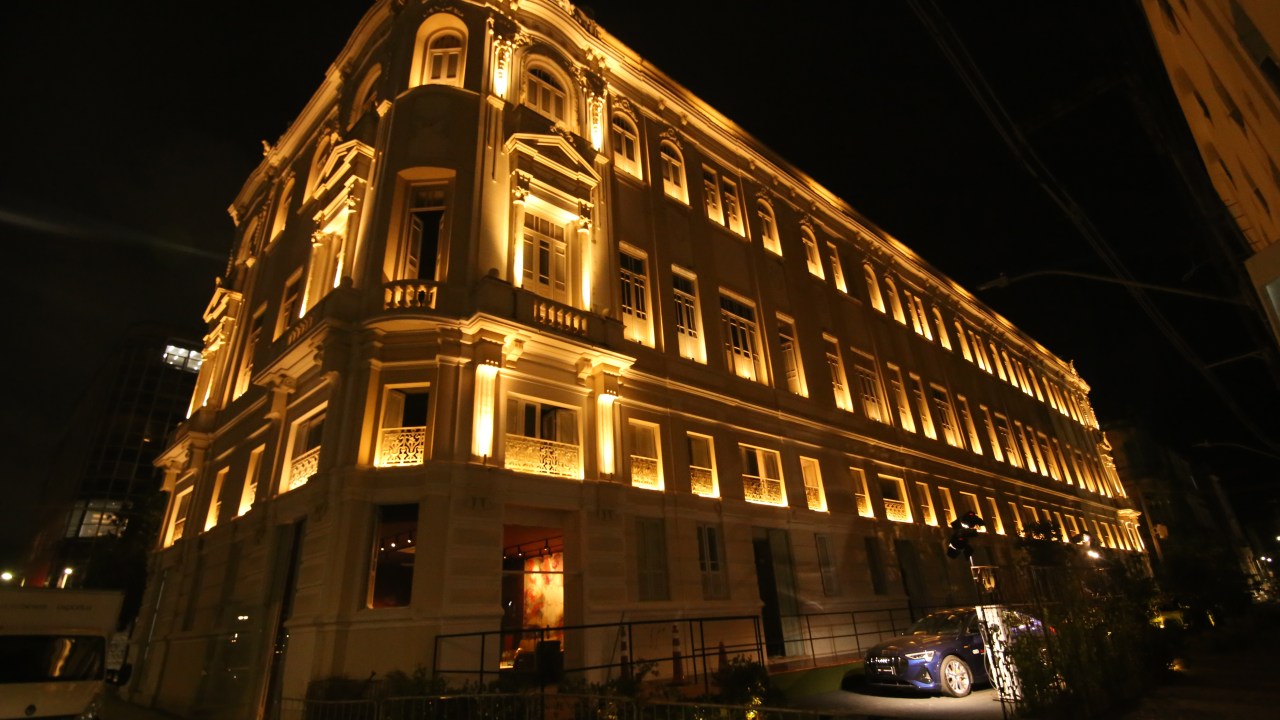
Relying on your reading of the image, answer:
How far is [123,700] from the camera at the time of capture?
18.3 metres

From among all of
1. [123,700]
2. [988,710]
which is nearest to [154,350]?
[123,700]

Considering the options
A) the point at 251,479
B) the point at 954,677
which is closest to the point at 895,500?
the point at 954,677

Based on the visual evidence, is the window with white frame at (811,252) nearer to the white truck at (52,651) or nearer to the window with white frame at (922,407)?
the window with white frame at (922,407)

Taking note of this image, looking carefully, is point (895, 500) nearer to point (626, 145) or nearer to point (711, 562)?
point (711, 562)

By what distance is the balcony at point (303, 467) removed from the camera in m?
13.5

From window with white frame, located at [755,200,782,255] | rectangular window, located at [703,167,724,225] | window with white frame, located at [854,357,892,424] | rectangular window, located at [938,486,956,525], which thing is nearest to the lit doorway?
rectangular window, located at [703,167,724,225]

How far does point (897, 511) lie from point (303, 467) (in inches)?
795

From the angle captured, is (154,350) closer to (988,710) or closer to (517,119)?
(517,119)

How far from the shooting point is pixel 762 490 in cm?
1805

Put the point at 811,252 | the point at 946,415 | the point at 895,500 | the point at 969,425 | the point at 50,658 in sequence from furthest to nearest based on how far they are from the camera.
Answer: the point at 969,425 → the point at 946,415 → the point at 811,252 → the point at 895,500 → the point at 50,658

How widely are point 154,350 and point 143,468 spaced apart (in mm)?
13092

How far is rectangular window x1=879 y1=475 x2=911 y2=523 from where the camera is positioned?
888 inches

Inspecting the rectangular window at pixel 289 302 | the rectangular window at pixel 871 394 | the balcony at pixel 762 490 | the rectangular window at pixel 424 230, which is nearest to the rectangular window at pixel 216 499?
the rectangular window at pixel 289 302

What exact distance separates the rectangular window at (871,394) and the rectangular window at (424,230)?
1737 centimetres
